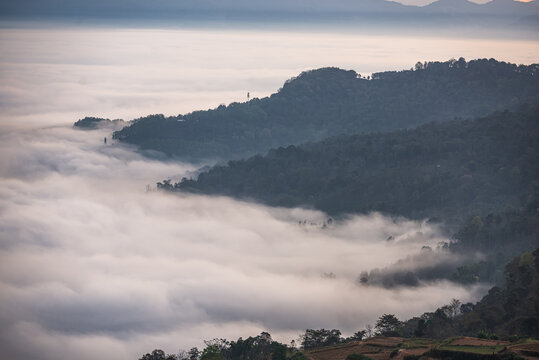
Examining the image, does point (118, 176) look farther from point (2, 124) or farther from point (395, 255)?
point (395, 255)

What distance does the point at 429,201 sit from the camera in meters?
67.7

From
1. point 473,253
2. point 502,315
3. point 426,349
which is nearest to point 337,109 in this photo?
point 473,253

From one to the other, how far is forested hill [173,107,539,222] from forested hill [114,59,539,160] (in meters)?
22.8

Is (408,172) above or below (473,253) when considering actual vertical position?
above

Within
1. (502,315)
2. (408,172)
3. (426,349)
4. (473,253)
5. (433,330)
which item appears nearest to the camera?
(426,349)

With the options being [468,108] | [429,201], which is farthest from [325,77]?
[429,201]

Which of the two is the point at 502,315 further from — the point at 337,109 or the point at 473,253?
the point at 337,109

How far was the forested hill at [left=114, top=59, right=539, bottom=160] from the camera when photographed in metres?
106

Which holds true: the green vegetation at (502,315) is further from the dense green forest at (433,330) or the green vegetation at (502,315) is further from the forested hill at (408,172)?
the forested hill at (408,172)

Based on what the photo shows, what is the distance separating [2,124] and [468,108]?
69152mm

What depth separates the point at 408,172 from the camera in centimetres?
7369

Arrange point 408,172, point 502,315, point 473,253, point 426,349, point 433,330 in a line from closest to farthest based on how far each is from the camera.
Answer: point 426,349, point 433,330, point 502,315, point 473,253, point 408,172

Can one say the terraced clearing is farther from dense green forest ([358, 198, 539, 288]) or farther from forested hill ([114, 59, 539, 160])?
forested hill ([114, 59, 539, 160])

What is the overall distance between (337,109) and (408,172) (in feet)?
140
